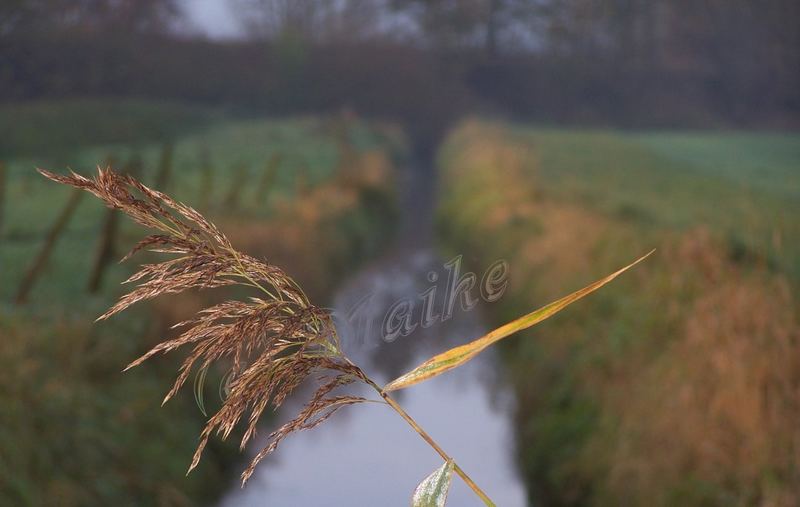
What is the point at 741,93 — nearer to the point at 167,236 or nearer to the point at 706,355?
the point at 706,355

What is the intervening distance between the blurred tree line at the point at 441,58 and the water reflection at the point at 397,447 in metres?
4.63

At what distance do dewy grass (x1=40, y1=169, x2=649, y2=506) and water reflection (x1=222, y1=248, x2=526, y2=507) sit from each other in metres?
4.30

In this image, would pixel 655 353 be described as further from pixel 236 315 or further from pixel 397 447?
pixel 236 315

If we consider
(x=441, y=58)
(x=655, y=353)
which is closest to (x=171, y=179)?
(x=655, y=353)

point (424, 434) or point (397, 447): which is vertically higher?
point (424, 434)

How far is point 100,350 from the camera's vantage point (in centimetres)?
587

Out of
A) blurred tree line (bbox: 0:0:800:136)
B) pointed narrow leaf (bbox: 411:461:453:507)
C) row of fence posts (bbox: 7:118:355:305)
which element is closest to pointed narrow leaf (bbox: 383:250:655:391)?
pointed narrow leaf (bbox: 411:461:453:507)

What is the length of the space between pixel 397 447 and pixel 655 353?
164 cm

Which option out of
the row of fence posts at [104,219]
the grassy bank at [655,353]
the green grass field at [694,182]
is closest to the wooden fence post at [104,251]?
the row of fence posts at [104,219]

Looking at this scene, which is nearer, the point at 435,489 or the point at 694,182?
the point at 435,489

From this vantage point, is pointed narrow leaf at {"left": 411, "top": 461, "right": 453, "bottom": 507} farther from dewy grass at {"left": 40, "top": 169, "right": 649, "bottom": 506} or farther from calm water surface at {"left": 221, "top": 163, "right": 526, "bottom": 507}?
calm water surface at {"left": 221, "top": 163, "right": 526, "bottom": 507}

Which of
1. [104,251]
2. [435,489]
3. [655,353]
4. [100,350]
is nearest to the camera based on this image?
[435,489]

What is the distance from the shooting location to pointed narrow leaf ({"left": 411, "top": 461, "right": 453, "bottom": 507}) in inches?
37.5

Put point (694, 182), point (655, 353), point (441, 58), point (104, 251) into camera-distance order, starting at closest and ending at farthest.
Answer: point (655, 353) → point (104, 251) → point (694, 182) → point (441, 58)
